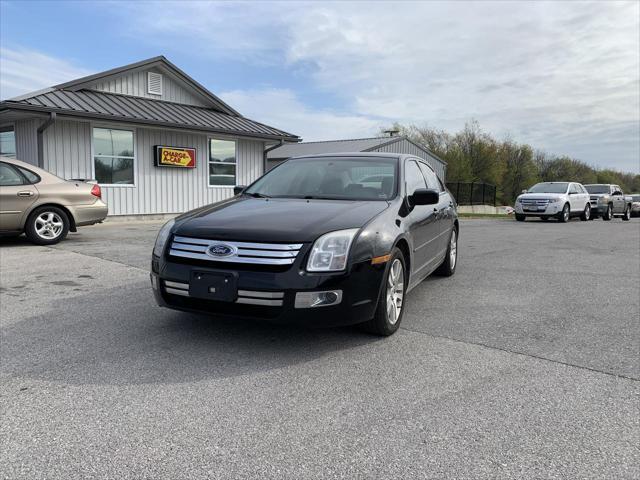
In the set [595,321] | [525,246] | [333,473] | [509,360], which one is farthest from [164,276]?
[525,246]

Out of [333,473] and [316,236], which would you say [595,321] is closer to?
[316,236]

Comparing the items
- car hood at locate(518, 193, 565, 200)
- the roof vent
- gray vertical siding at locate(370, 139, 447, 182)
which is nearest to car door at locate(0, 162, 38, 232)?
the roof vent

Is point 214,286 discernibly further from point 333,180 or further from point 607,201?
point 607,201

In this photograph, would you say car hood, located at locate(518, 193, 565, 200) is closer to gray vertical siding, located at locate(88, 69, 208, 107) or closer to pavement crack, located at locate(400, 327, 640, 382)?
gray vertical siding, located at locate(88, 69, 208, 107)

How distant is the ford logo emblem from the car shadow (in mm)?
560

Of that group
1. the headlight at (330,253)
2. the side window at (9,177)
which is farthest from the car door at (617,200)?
the headlight at (330,253)

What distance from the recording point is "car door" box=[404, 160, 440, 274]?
4.79 m

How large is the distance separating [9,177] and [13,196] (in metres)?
0.35

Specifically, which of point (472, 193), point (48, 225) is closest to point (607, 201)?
point (472, 193)

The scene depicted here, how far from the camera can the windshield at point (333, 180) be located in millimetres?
4785

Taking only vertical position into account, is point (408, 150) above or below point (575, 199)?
above

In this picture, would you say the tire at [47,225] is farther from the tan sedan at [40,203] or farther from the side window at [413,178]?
the side window at [413,178]

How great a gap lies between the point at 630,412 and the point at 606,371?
0.66m

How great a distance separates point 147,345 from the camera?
12.9 ft
